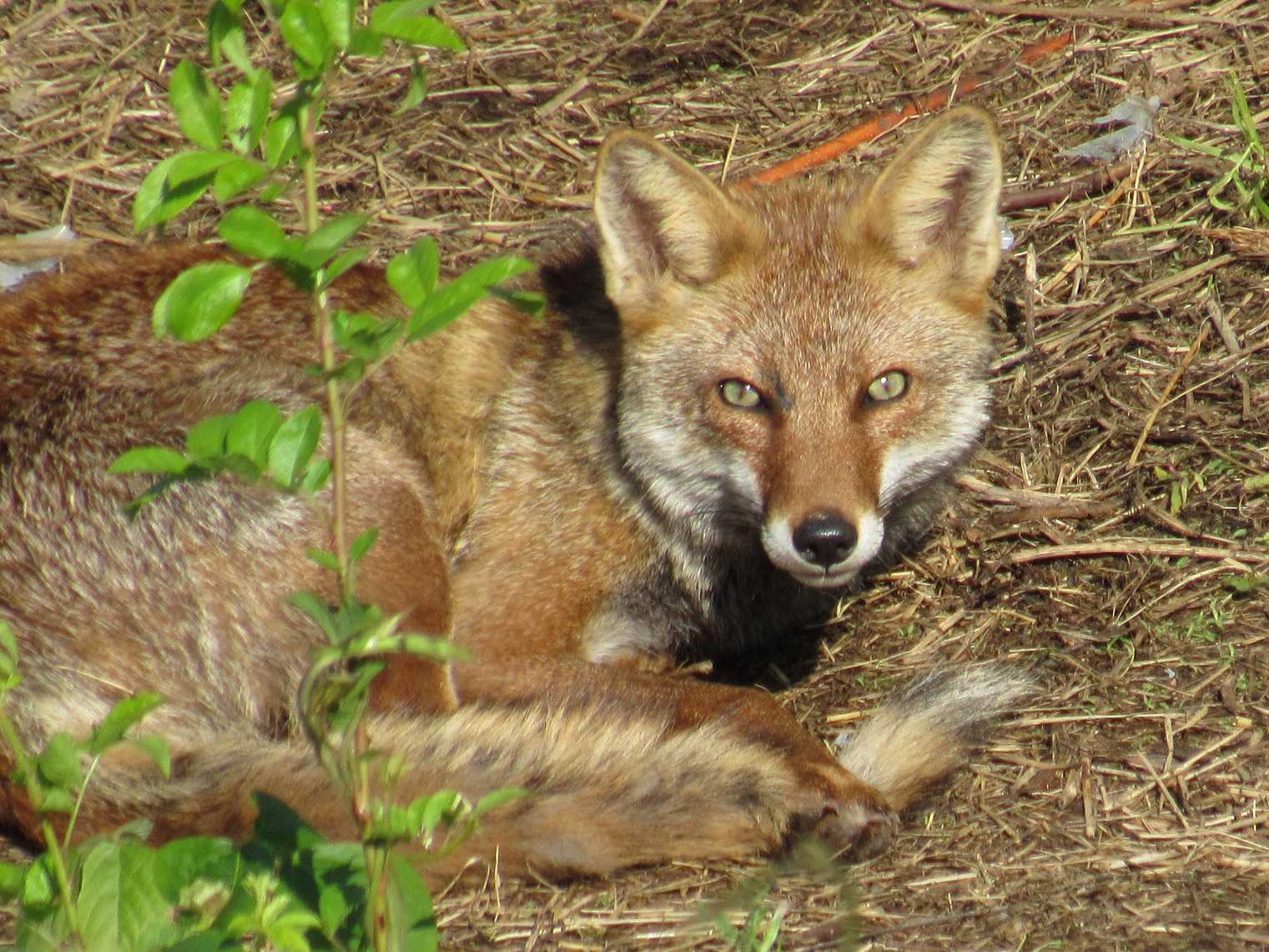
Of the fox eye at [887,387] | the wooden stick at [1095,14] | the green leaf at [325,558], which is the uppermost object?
the green leaf at [325,558]

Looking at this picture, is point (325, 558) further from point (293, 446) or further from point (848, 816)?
point (848, 816)

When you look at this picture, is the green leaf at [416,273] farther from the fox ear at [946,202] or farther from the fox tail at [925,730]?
the fox ear at [946,202]

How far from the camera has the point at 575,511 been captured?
4.23 metres

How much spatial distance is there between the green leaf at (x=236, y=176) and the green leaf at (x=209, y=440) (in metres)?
0.31

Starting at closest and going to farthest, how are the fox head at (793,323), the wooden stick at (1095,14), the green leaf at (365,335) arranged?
1. the green leaf at (365,335)
2. the fox head at (793,323)
3. the wooden stick at (1095,14)

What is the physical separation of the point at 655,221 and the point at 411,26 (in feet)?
6.81

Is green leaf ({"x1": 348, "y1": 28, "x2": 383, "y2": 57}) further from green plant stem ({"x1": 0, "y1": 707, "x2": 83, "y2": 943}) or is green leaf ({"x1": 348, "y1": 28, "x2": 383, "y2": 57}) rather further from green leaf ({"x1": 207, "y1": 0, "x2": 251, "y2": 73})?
green plant stem ({"x1": 0, "y1": 707, "x2": 83, "y2": 943})

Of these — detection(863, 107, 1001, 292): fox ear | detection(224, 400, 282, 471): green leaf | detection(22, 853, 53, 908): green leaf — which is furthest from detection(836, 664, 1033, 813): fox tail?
detection(224, 400, 282, 471): green leaf

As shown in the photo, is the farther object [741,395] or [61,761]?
[741,395]

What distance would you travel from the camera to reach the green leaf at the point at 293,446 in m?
1.95

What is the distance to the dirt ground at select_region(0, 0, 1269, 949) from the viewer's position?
331cm

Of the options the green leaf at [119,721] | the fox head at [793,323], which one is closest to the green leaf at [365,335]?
the green leaf at [119,721]

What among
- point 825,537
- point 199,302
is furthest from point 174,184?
point 825,537

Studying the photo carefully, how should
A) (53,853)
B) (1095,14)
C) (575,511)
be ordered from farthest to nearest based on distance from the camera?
(1095,14) → (575,511) → (53,853)
